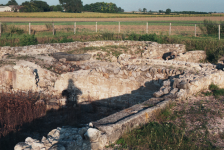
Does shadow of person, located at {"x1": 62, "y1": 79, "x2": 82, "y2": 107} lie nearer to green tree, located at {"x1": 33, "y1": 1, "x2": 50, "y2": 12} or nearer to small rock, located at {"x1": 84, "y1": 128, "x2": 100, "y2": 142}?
small rock, located at {"x1": 84, "y1": 128, "x2": 100, "y2": 142}

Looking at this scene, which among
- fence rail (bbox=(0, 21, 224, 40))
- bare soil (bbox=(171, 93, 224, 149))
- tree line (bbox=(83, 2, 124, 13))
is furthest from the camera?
tree line (bbox=(83, 2, 124, 13))

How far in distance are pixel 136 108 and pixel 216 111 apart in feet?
7.52

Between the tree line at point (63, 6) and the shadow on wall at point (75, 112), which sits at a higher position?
the tree line at point (63, 6)

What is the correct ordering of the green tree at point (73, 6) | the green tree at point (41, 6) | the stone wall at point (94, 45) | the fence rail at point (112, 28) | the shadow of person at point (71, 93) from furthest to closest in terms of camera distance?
the green tree at point (73, 6) → the green tree at point (41, 6) → the fence rail at point (112, 28) → the stone wall at point (94, 45) → the shadow of person at point (71, 93)

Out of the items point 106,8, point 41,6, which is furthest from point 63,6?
point 106,8

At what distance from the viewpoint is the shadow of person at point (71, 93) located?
11.0 m

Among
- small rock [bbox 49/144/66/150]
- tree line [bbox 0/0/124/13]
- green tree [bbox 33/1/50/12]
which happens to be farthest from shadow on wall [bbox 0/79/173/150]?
green tree [bbox 33/1/50/12]

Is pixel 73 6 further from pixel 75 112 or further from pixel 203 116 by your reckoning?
pixel 203 116

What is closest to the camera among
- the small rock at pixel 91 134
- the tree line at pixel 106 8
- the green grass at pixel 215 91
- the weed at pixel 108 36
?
the small rock at pixel 91 134

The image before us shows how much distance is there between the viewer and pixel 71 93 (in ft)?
37.5

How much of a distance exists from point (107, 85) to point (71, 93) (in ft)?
6.32

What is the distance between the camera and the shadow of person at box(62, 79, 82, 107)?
1098cm

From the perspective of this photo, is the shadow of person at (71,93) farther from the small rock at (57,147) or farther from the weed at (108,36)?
the weed at (108,36)

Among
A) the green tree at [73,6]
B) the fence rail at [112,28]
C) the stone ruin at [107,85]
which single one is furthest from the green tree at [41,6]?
the stone ruin at [107,85]
